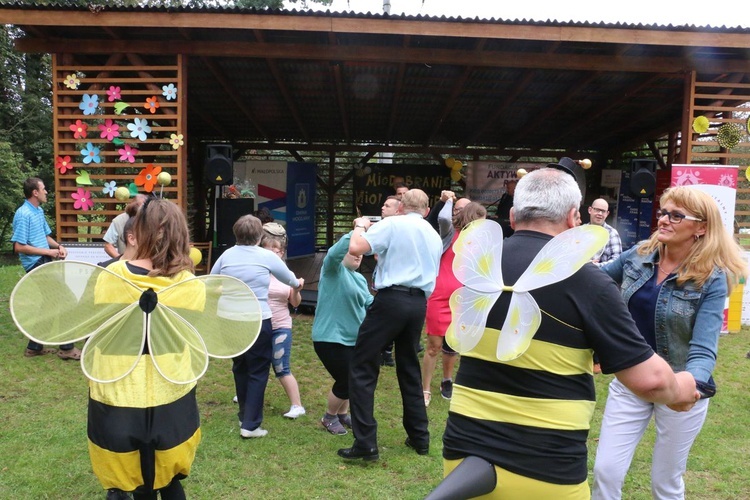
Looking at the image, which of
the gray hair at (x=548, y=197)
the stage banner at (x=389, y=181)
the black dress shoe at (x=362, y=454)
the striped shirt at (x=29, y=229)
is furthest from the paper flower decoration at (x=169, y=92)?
the stage banner at (x=389, y=181)

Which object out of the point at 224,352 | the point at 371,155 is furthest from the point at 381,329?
the point at 371,155

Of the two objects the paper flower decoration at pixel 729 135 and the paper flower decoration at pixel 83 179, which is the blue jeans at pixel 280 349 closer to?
the paper flower decoration at pixel 83 179

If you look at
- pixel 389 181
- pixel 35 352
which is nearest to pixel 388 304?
pixel 35 352

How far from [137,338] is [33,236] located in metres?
4.25

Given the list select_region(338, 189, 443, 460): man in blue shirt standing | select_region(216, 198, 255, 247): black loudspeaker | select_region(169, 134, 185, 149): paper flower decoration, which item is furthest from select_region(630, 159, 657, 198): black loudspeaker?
select_region(216, 198, 255, 247): black loudspeaker

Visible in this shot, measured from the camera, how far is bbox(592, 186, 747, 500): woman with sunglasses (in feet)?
7.45

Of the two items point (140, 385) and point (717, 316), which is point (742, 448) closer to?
point (717, 316)

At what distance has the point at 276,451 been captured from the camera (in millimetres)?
3646

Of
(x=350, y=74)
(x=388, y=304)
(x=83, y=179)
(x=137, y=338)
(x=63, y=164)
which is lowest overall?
(x=388, y=304)

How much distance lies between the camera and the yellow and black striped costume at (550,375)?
1.57 meters

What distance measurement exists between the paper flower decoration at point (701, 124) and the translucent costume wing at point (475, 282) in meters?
6.45

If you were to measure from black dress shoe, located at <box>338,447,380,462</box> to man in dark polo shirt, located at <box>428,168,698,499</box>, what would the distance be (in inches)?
72.9

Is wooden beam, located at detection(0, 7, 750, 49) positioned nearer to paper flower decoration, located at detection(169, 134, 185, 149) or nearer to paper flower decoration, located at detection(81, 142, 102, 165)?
paper flower decoration, located at detection(169, 134, 185, 149)

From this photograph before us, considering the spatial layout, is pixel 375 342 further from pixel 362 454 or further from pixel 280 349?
pixel 280 349
